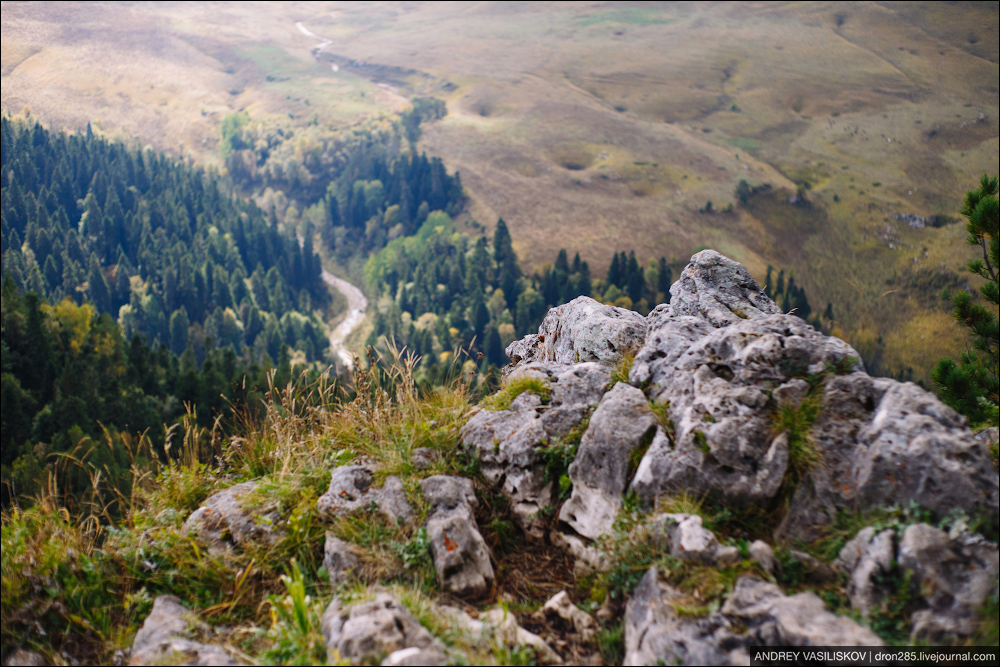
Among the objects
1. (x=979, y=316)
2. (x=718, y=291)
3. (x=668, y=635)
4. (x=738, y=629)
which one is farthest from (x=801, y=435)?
(x=979, y=316)

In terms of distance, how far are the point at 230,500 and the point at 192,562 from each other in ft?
3.32

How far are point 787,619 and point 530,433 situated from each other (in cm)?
380

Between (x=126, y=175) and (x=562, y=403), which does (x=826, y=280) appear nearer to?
(x=562, y=403)

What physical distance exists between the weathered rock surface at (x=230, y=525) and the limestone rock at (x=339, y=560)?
913 millimetres

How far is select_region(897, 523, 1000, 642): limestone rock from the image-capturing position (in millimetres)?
5031

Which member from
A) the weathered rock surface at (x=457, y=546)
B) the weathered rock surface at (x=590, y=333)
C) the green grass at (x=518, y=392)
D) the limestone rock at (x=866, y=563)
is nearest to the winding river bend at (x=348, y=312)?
the weathered rock surface at (x=590, y=333)

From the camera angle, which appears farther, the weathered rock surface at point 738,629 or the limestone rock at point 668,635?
the limestone rock at point 668,635

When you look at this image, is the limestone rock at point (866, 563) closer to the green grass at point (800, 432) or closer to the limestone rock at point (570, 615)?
the green grass at point (800, 432)

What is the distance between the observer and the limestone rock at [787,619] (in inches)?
204

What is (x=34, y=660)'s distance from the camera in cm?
600

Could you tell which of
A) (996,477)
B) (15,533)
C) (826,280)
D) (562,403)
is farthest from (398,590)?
(826,280)

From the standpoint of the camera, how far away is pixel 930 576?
522cm

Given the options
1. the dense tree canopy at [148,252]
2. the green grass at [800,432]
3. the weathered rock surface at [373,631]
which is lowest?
the dense tree canopy at [148,252]

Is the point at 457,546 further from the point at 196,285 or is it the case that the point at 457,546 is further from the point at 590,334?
the point at 196,285
